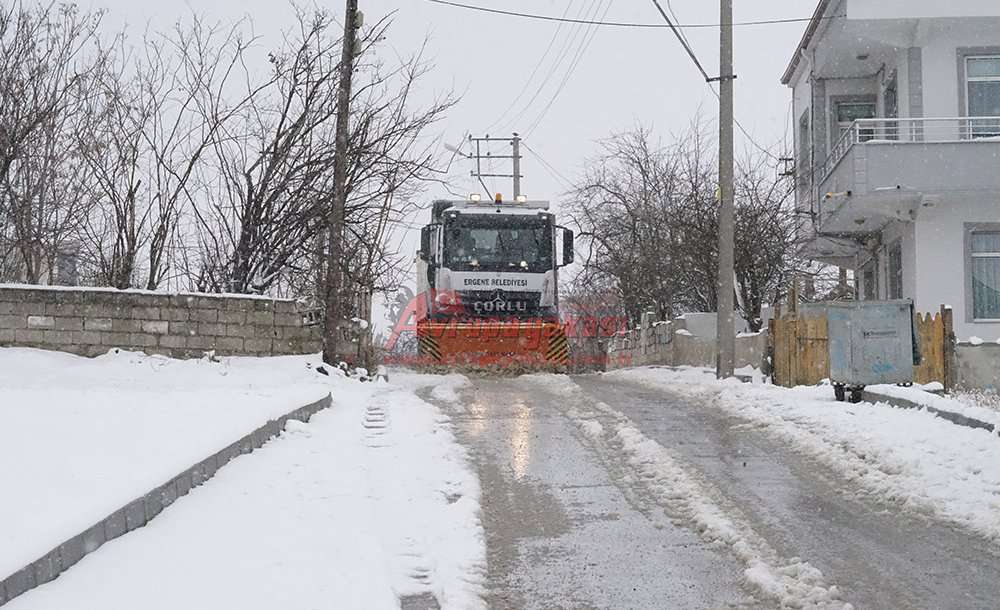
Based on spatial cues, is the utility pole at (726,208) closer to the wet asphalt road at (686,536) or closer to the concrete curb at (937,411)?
the concrete curb at (937,411)

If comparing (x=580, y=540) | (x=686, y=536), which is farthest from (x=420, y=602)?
(x=686, y=536)

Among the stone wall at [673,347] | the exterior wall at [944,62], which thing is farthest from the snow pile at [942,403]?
the exterior wall at [944,62]

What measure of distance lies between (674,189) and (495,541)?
2994 cm

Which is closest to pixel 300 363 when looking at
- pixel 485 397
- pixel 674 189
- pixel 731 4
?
pixel 485 397

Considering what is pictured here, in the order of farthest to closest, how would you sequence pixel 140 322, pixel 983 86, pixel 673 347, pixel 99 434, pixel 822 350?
pixel 673 347 → pixel 983 86 → pixel 140 322 → pixel 822 350 → pixel 99 434

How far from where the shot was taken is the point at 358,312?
23.2m

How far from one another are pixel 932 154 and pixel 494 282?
340 inches

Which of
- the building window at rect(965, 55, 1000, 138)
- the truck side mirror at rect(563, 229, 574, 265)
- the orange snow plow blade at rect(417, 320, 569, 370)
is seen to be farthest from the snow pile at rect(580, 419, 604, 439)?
the building window at rect(965, 55, 1000, 138)

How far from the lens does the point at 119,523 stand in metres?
5.27

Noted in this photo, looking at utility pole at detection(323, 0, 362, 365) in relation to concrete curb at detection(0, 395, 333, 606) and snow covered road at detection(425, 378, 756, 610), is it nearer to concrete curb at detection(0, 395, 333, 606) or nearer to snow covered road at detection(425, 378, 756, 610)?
snow covered road at detection(425, 378, 756, 610)

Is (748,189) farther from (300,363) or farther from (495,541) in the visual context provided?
(495,541)

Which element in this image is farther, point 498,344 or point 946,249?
point 498,344

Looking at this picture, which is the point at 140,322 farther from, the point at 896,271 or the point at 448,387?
the point at 896,271

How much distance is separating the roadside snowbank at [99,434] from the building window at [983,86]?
45.0 ft
